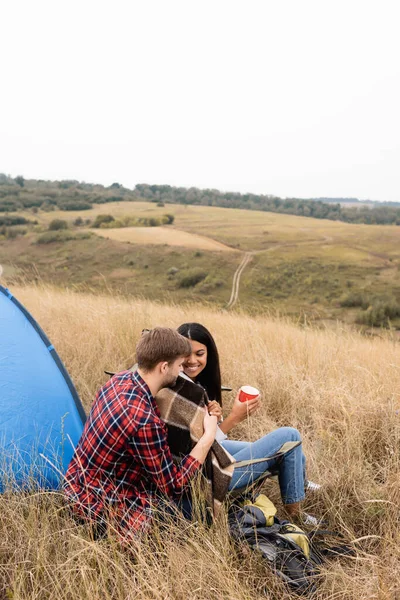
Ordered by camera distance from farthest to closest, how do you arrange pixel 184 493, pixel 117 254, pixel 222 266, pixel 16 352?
pixel 222 266, pixel 117 254, pixel 16 352, pixel 184 493

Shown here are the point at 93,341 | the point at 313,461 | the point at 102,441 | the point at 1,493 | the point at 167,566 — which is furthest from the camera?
the point at 93,341

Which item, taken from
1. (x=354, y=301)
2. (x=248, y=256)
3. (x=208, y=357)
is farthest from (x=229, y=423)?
(x=248, y=256)

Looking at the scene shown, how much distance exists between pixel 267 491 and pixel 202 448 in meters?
0.92

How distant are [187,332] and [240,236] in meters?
30.1

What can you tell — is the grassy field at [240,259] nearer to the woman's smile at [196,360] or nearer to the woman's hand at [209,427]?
the woman's smile at [196,360]

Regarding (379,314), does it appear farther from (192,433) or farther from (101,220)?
(101,220)

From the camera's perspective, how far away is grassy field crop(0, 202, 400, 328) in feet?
66.2

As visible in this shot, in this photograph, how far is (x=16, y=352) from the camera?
9.88ft

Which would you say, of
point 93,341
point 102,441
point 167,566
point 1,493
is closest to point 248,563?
point 167,566

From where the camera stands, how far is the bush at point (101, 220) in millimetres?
31688

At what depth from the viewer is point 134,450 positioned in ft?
6.20

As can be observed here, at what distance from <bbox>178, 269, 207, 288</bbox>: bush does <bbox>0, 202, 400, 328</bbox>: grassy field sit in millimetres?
67

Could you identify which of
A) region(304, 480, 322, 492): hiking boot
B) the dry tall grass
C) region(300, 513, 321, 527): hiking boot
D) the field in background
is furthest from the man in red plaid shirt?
the field in background

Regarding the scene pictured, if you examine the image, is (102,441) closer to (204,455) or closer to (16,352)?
(204,455)
